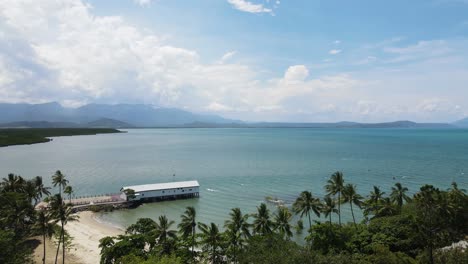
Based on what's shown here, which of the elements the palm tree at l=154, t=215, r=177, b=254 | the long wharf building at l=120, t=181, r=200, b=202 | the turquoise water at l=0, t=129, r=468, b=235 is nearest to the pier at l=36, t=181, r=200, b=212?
the long wharf building at l=120, t=181, r=200, b=202

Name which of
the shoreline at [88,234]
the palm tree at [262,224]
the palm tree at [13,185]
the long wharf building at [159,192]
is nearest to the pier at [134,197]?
the long wharf building at [159,192]

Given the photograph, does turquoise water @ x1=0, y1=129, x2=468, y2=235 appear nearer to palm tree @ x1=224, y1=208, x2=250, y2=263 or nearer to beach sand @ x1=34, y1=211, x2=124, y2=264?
beach sand @ x1=34, y1=211, x2=124, y2=264

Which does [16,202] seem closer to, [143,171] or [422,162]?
[143,171]

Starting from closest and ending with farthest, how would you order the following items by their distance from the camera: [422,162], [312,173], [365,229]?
[365,229], [312,173], [422,162]

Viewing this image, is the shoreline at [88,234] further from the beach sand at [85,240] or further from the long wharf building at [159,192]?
the long wharf building at [159,192]

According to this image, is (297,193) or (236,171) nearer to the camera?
(297,193)

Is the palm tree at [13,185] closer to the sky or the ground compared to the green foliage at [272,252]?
closer to the sky

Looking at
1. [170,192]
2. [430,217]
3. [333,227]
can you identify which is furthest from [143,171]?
[430,217]
